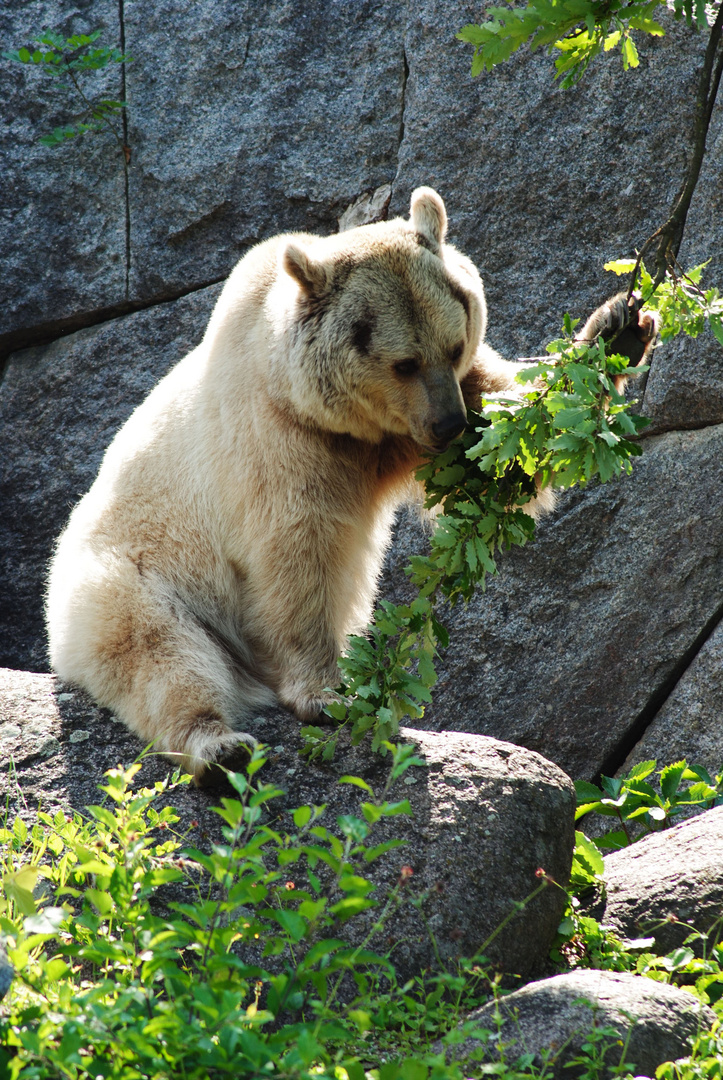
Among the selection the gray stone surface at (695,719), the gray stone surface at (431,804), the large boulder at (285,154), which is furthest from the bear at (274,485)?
the large boulder at (285,154)

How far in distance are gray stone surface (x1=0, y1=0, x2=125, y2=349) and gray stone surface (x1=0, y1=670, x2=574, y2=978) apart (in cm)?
400

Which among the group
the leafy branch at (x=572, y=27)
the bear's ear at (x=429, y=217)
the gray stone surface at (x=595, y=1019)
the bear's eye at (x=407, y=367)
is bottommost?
the gray stone surface at (x=595, y=1019)

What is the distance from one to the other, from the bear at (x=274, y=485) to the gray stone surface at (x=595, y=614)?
1591mm

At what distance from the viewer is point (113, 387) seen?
22.8 feet

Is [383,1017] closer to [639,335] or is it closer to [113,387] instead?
[639,335]

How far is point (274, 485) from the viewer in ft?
13.0

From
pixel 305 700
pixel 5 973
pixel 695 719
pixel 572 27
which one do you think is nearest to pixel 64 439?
pixel 305 700

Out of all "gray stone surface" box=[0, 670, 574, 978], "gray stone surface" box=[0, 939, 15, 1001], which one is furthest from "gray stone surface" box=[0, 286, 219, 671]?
"gray stone surface" box=[0, 939, 15, 1001]

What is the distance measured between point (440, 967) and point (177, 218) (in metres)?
5.64

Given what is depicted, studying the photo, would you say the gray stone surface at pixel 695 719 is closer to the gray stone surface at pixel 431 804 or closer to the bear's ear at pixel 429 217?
the gray stone surface at pixel 431 804

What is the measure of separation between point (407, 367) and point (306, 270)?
555 millimetres

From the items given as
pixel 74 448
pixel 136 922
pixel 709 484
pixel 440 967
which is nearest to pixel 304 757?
pixel 440 967

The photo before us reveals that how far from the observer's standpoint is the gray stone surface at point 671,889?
330 centimetres

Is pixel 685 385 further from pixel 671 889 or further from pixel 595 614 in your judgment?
pixel 671 889
